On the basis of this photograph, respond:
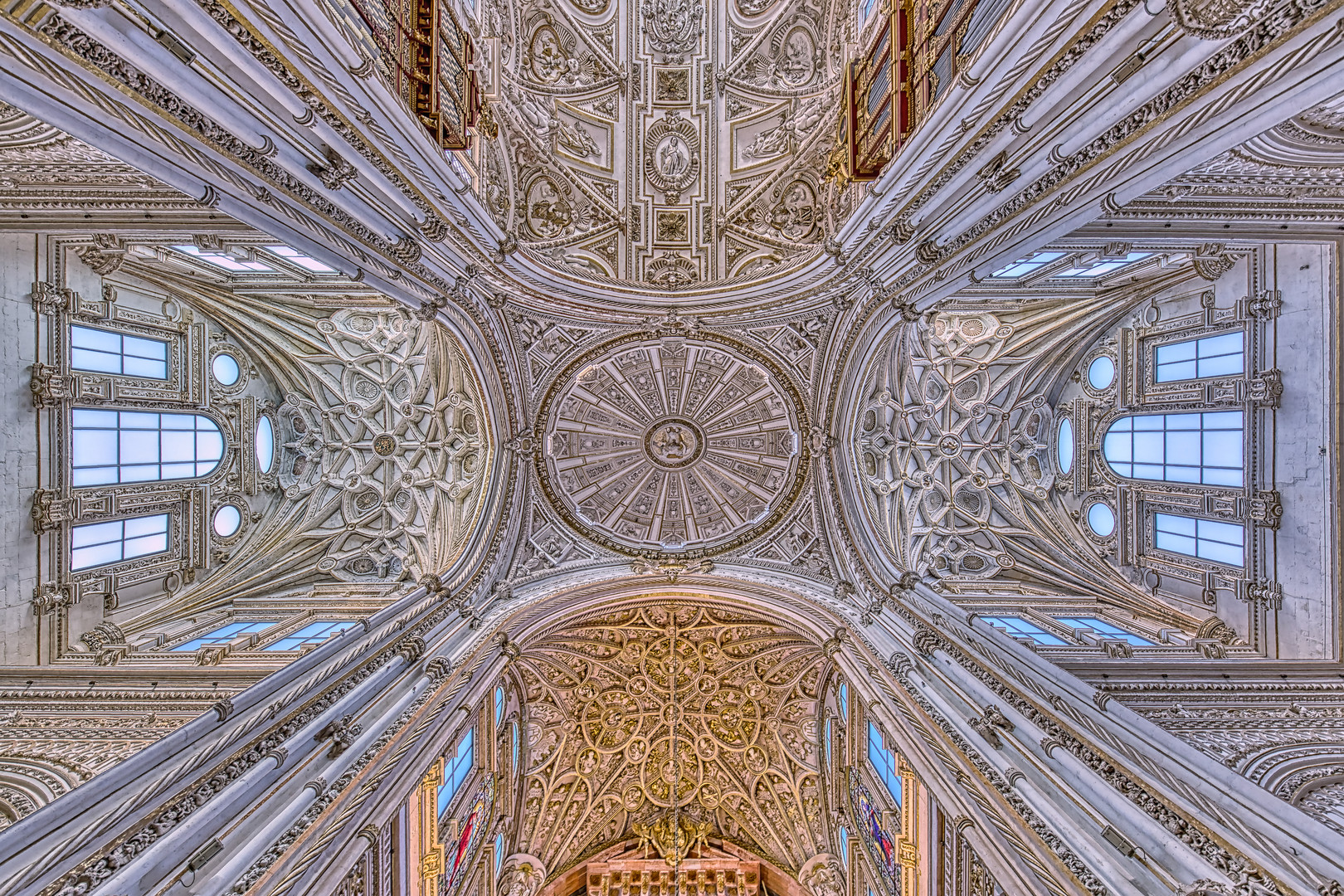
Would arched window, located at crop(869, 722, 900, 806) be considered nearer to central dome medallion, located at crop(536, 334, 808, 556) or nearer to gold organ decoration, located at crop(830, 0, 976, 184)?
central dome medallion, located at crop(536, 334, 808, 556)

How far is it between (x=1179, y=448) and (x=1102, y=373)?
11.9 feet

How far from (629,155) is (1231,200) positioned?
52.3 ft

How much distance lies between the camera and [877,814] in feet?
49.0

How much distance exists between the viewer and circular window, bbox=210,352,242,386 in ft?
56.9

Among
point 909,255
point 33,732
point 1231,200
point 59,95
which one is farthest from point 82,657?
point 1231,200

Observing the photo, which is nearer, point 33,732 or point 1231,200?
point 1231,200

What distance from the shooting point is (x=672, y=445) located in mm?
21344

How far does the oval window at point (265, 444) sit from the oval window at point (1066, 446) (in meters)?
25.3

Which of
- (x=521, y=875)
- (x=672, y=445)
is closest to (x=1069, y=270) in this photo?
(x=672, y=445)

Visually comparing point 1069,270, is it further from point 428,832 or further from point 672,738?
point 428,832

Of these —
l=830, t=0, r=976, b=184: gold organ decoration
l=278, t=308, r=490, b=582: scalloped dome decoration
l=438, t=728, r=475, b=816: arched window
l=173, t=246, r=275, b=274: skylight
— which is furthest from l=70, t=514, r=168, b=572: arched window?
l=830, t=0, r=976, b=184: gold organ decoration

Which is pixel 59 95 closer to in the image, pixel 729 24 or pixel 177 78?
pixel 177 78

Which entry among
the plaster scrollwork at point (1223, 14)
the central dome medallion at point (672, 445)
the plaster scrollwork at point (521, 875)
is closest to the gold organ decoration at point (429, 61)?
the central dome medallion at point (672, 445)

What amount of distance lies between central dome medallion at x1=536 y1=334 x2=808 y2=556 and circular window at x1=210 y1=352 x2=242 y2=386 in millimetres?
9249
